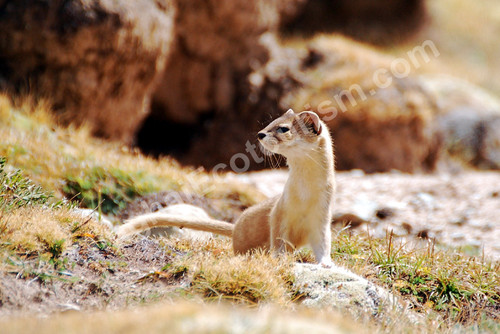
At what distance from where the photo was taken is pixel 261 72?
14102 mm

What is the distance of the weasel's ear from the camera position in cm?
456

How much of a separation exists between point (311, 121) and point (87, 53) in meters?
5.29

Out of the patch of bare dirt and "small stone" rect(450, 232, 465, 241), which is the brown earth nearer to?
"small stone" rect(450, 232, 465, 241)

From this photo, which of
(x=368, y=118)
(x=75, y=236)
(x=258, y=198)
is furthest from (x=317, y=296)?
(x=368, y=118)

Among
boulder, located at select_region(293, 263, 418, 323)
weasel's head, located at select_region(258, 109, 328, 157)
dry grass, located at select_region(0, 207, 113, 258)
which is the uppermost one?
weasel's head, located at select_region(258, 109, 328, 157)

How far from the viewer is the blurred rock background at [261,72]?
8.62 metres

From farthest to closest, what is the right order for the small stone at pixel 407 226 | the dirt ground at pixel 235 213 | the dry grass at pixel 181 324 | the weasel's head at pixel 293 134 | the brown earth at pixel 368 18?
1. the brown earth at pixel 368 18
2. the small stone at pixel 407 226
3. the weasel's head at pixel 293 134
4. the dirt ground at pixel 235 213
5. the dry grass at pixel 181 324

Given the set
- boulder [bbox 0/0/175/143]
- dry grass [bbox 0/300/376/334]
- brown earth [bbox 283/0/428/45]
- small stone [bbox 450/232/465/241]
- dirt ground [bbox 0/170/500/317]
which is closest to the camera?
dry grass [bbox 0/300/376/334]

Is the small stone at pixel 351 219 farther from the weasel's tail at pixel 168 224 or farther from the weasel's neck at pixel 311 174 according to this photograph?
the weasel's neck at pixel 311 174

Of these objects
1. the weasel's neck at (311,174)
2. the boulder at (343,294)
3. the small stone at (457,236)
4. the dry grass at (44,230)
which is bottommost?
the small stone at (457,236)

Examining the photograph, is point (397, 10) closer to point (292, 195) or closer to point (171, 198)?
point (171, 198)

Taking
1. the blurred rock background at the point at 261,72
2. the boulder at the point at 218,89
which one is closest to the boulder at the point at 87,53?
the blurred rock background at the point at 261,72

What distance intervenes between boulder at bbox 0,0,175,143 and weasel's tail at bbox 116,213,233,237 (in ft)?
13.7

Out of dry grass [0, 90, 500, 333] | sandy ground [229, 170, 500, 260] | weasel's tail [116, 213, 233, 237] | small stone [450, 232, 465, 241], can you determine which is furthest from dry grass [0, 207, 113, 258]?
small stone [450, 232, 465, 241]
